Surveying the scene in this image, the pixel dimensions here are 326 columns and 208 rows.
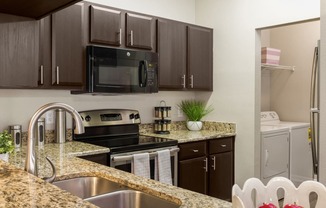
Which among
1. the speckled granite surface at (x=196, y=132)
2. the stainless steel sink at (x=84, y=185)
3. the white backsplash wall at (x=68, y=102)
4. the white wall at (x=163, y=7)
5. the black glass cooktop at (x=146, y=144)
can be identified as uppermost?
the white wall at (x=163, y=7)

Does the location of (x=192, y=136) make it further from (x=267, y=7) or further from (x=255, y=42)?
(x=267, y=7)

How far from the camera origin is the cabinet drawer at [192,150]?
3.15m

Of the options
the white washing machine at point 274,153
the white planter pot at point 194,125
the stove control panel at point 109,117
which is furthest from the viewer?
the white planter pot at point 194,125

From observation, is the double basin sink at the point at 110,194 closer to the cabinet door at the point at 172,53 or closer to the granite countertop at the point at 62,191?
the granite countertop at the point at 62,191

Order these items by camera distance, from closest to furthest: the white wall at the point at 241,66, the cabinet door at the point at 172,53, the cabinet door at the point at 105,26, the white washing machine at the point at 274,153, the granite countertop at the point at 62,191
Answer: the granite countertop at the point at 62,191 → the cabinet door at the point at 105,26 → the cabinet door at the point at 172,53 → the white wall at the point at 241,66 → the white washing machine at the point at 274,153

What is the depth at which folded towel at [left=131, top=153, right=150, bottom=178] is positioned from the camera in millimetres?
2699

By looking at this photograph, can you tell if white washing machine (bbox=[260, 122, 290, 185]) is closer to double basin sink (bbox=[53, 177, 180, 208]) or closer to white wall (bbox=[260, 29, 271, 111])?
white wall (bbox=[260, 29, 271, 111])

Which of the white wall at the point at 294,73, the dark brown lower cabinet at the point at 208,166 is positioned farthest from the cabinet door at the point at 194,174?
the white wall at the point at 294,73

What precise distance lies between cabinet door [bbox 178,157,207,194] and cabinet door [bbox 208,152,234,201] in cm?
11

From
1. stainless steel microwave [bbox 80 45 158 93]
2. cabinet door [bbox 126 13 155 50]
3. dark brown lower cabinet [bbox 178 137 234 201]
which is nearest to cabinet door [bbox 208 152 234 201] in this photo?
dark brown lower cabinet [bbox 178 137 234 201]

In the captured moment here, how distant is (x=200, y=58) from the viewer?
12.4 feet

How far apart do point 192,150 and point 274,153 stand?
3.63 ft

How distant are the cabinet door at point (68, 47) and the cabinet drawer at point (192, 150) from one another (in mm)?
1156

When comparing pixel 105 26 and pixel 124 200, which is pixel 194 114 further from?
pixel 124 200
